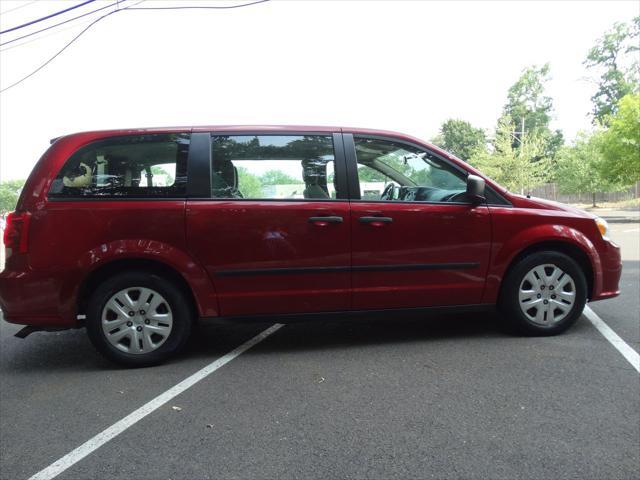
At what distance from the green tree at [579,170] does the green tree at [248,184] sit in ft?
116

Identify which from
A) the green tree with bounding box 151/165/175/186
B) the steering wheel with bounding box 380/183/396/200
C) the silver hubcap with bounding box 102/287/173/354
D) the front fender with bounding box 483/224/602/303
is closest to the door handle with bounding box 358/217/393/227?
the steering wheel with bounding box 380/183/396/200

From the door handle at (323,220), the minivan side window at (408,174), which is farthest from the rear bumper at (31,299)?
the minivan side window at (408,174)

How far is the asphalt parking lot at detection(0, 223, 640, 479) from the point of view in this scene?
228 cm

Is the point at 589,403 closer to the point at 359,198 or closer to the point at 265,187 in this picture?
the point at 359,198

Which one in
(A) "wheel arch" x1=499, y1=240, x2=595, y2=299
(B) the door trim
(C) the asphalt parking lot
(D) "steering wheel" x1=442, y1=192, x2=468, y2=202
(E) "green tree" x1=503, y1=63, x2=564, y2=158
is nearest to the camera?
(C) the asphalt parking lot

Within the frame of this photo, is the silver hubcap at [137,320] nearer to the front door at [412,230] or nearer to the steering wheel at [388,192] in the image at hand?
the front door at [412,230]

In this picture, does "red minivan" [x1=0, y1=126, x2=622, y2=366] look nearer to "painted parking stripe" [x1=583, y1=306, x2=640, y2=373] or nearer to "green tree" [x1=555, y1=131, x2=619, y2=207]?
"painted parking stripe" [x1=583, y1=306, x2=640, y2=373]

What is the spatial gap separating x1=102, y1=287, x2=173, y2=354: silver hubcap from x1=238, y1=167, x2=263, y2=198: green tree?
104 centimetres

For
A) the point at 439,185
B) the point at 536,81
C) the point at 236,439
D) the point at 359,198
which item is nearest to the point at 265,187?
the point at 359,198

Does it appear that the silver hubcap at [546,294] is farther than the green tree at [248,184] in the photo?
Yes

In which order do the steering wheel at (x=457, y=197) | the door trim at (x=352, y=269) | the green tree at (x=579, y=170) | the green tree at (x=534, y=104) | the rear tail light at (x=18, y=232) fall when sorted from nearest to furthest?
the rear tail light at (x=18, y=232) → the door trim at (x=352, y=269) → the steering wheel at (x=457, y=197) → the green tree at (x=579, y=170) → the green tree at (x=534, y=104)

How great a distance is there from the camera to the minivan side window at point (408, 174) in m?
3.91

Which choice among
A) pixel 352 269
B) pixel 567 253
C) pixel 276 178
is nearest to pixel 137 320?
pixel 276 178

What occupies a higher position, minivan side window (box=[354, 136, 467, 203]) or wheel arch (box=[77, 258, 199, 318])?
minivan side window (box=[354, 136, 467, 203])
